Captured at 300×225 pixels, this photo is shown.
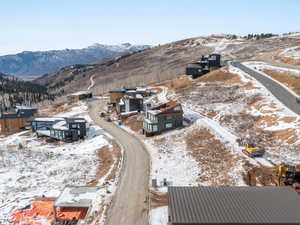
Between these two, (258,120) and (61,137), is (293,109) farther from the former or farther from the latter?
(61,137)

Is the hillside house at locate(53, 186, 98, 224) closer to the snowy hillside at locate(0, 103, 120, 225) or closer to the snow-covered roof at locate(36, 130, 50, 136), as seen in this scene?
the snowy hillside at locate(0, 103, 120, 225)

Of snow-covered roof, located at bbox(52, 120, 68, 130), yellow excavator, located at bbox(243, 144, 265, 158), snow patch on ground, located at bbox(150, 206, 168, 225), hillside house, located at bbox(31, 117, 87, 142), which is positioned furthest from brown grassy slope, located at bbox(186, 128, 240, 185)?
snow-covered roof, located at bbox(52, 120, 68, 130)

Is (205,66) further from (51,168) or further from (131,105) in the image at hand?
(51,168)

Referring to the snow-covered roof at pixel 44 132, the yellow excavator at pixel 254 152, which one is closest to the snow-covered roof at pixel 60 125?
the snow-covered roof at pixel 44 132

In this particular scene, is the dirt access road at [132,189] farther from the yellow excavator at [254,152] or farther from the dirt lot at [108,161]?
the yellow excavator at [254,152]

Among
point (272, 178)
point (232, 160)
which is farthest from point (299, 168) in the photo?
point (232, 160)

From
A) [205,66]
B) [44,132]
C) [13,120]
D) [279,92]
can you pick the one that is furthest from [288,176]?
[205,66]
